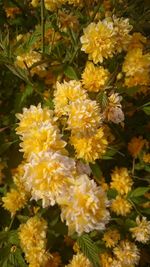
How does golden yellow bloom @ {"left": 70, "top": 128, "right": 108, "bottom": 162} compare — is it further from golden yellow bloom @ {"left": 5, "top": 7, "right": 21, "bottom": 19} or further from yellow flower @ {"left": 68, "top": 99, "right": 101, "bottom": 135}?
golden yellow bloom @ {"left": 5, "top": 7, "right": 21, "bottom": 19}

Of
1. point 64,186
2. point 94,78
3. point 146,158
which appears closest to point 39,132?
point 64,186

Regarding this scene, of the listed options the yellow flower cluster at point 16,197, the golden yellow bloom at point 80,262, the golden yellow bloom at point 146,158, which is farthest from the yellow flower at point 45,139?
the golden yellow bloom at point 146,158

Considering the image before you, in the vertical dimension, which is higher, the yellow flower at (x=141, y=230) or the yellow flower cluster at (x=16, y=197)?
the yellow flower cluster at (x=16, y=197)

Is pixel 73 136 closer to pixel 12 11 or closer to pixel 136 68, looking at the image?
pixel 136 68

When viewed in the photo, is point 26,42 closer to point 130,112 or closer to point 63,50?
point 63,50

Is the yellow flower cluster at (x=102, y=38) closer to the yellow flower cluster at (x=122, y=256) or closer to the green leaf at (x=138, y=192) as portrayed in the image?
the green leaf at (x=138, y=192)

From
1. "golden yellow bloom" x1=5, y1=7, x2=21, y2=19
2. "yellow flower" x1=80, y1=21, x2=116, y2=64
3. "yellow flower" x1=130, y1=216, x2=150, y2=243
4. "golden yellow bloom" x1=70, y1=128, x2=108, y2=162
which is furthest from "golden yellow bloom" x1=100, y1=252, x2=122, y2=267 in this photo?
"golden yellow bloom" x1=5, y1=7, x2=21, y2=19
